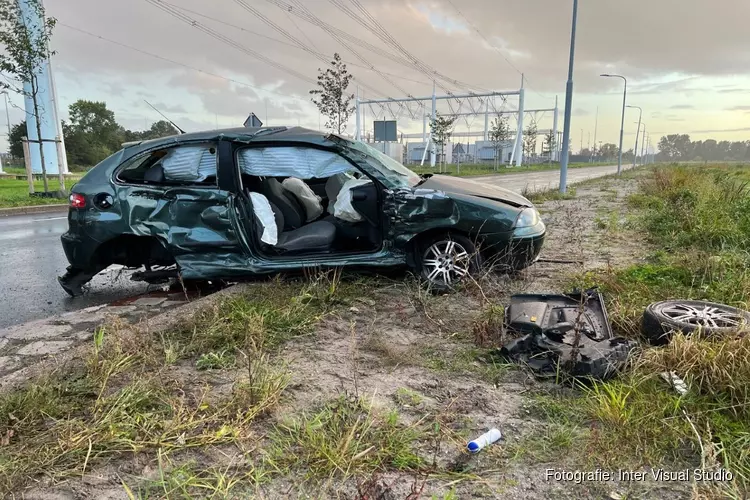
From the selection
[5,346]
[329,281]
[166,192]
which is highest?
[166,192]

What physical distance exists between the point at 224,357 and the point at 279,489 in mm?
1314

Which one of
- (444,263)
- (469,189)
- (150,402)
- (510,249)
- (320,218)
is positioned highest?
(469,189)

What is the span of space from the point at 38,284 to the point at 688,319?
21.4 ft

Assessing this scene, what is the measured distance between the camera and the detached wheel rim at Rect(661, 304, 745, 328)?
9.60ft

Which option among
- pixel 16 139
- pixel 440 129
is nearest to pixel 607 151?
pixel 440 129

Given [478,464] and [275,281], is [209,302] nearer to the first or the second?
[275,281]

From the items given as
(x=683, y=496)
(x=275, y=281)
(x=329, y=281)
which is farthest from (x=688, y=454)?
(x=275, y=281)

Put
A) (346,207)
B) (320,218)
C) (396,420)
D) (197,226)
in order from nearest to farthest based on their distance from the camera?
1. (396,420)
2. (197,226)
3. (346,207)
4. (320,218)

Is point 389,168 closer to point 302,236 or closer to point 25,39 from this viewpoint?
point 302,236

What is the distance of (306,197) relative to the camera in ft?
18.4

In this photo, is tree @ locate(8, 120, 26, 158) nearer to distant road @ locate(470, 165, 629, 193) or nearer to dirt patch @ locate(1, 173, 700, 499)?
distant road @ locate(470, 165, 629, 193)

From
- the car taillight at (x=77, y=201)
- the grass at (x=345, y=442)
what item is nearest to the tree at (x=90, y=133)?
the car taillight at (x=77, y=201)

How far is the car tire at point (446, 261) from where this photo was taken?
4312 millimetres

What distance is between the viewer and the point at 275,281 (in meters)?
4.37
